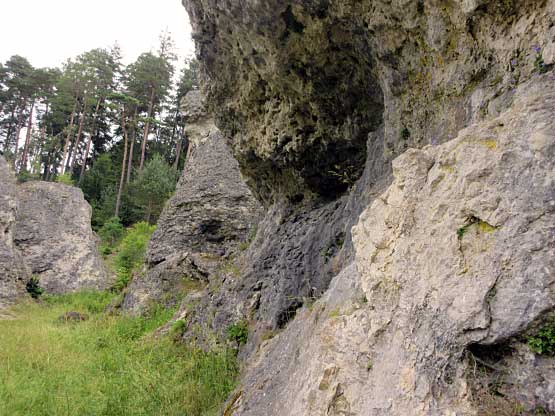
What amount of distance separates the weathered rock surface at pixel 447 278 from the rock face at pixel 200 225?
875 centimetres

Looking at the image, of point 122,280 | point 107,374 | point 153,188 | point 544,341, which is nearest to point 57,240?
point 122,280

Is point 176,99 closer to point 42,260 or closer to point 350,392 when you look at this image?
point 42,260

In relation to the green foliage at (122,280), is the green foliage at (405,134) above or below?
above

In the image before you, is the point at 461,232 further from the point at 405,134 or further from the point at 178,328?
the point at 178,328

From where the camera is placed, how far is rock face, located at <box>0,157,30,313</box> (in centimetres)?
1287

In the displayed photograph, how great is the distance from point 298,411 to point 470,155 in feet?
6.73

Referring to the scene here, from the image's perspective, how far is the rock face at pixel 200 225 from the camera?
1154 centimetres

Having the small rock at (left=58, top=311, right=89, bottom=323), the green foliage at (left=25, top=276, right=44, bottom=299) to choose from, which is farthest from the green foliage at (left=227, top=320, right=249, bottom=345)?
the green foliage at (left=25, top=276, right=44, bottom=299)

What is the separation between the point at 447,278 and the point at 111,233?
1031 inches

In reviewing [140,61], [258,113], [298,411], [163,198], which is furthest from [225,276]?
[140,61]

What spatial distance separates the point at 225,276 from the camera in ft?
25.5

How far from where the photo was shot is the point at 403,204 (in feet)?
9.57

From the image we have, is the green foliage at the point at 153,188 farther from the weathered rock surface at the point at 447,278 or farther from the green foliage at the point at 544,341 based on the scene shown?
the green foliage at the point at 544,341

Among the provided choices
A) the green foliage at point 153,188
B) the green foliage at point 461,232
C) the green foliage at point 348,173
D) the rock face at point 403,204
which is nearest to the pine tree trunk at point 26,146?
the green foliage at point 153,188
